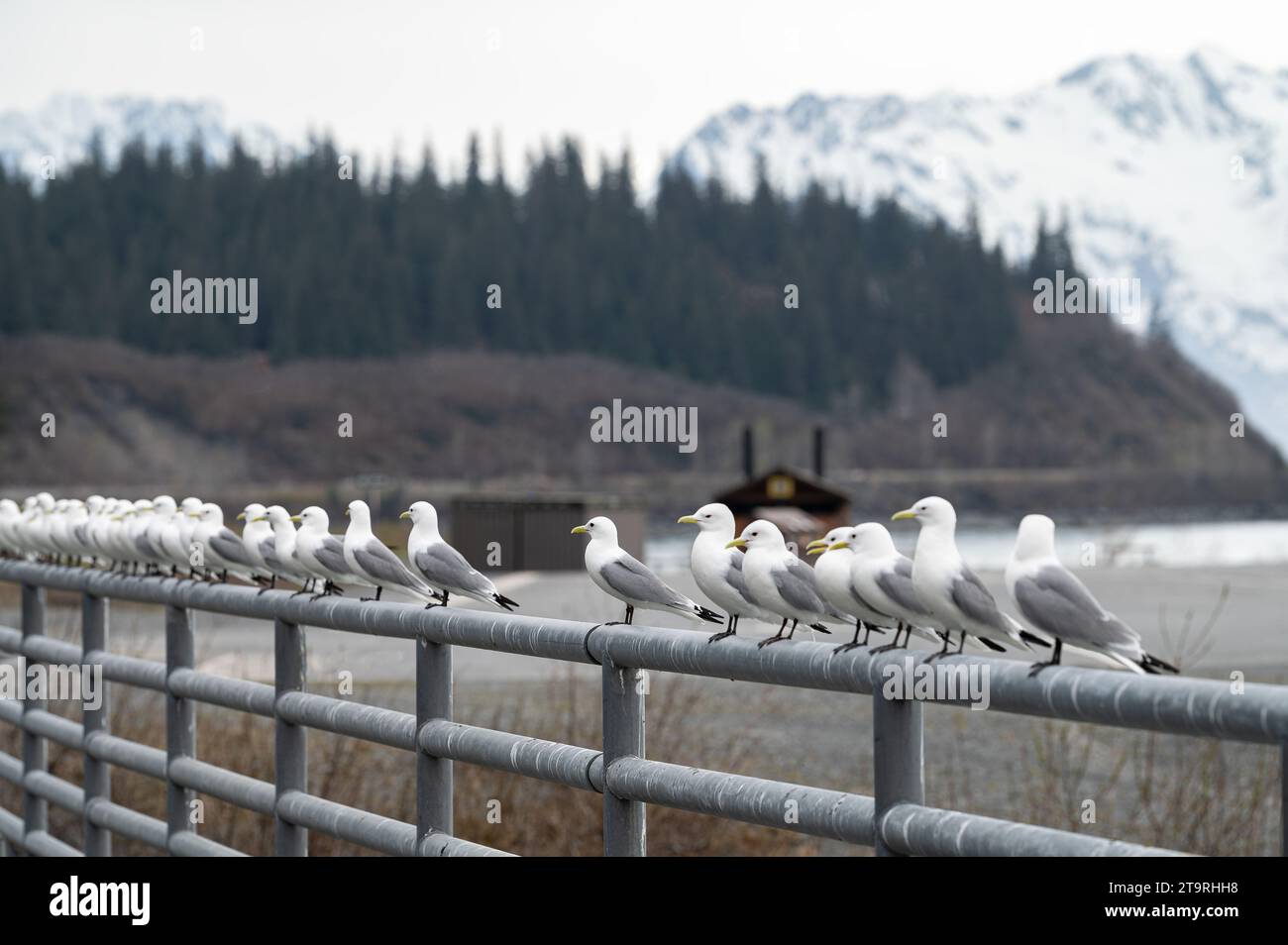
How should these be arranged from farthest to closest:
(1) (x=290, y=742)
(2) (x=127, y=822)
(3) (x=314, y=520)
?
(2) (x=127, y=822) → (3) (x=314, y=520) → (1) (x=290, y=742)

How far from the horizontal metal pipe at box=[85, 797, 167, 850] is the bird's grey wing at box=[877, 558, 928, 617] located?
336 cm

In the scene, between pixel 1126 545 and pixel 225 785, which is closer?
pixel 225 785

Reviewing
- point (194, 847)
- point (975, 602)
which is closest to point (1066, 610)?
point (975, 602)

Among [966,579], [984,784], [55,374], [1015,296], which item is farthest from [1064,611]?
[1015,296]

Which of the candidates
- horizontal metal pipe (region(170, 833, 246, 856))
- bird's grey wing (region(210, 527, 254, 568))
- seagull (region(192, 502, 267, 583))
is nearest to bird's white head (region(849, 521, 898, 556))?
horizontal metal pipe (region(170, 833, 246, 856))

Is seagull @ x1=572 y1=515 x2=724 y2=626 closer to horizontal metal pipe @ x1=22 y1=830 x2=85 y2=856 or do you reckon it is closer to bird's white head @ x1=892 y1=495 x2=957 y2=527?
bird's white head @ x1=892 y1=495 x2=957 y2=527

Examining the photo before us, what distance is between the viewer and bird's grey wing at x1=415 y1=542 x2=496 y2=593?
5.22m

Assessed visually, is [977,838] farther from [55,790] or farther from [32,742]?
[32,742]

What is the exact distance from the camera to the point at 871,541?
400 centimetres

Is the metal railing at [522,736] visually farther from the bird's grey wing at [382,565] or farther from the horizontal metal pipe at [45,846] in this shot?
the bird's grey wing at [382,565]

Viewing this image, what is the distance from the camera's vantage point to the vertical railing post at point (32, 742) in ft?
25.0

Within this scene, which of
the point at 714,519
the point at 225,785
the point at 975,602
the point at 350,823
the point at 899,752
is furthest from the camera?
the point at 225,785

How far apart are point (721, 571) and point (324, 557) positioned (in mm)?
1712

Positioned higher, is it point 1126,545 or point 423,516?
point 423,516
